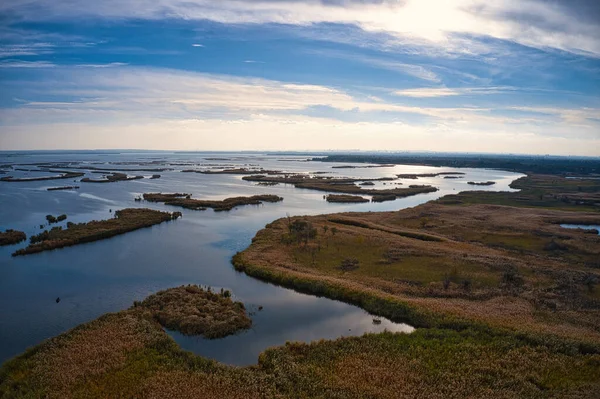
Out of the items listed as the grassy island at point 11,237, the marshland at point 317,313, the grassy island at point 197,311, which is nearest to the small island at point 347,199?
the marshland at point 317,313

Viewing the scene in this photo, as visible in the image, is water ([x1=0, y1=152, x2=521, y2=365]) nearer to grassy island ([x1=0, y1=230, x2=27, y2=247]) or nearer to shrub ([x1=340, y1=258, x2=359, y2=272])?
grassy island ([x1=0, y1=230, x2=27, y2=247])

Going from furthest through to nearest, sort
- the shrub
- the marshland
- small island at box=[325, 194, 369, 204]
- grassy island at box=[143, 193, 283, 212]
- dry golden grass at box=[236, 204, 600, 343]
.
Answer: small island at box=[325, 194, 369, 204] → grassy island at box=[143, 193, 283, 212] → the shrub → dry golden grass at box=[236, 204, 600, 343] → the marshland

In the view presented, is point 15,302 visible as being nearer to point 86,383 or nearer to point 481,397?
point 86,383

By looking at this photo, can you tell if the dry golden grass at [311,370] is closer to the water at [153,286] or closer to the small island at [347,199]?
the water at [153,286]

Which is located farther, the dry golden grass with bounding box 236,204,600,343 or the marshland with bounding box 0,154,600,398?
the dry golden grass with bounding box 236,204,600,343

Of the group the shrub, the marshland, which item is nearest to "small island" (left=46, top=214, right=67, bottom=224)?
the marshland

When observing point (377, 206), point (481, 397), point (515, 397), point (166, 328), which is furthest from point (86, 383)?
point (377, 206)
